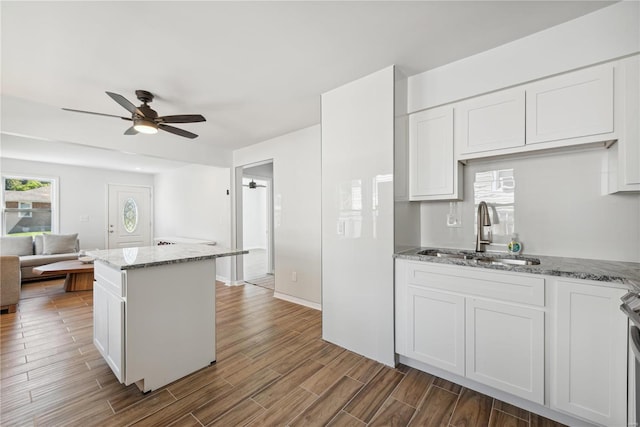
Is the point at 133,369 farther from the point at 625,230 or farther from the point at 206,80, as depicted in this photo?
the point at 625,230

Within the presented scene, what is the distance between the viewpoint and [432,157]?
7.40 feet

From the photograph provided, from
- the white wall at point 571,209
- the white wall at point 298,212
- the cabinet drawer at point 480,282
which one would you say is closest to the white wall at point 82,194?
the white wall at point 298,212

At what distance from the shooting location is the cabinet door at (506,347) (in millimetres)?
1588

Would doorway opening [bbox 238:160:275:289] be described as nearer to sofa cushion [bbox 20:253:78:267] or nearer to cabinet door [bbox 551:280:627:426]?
sofa cushion [bbox 20:253:78:267]

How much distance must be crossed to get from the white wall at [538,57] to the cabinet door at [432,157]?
0.13 m

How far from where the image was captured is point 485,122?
201 cm

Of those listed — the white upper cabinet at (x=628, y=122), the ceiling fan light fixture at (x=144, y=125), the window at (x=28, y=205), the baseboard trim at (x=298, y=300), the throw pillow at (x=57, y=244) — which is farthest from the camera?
the window at (x=28, y=205)

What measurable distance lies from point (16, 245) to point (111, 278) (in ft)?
17.0

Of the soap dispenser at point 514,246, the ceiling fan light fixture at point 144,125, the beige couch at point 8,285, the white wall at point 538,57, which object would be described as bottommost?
the beige couch at point 8,285

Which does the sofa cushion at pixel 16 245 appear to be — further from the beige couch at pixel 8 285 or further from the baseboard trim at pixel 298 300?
the baseboard trim at pixel 298 300

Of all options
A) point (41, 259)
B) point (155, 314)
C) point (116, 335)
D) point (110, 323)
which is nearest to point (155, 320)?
point (155, 314)

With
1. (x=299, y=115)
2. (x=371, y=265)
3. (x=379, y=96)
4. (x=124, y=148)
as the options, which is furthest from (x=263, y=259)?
(x=379, y=96)

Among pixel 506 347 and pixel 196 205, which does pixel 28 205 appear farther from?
pixel 506 347

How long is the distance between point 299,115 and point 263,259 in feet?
17.2
